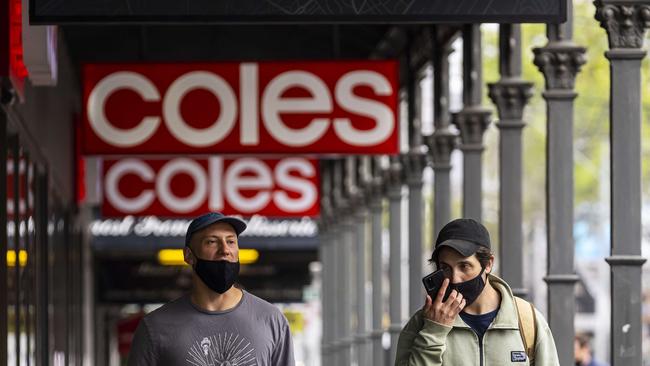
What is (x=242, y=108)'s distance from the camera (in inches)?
693

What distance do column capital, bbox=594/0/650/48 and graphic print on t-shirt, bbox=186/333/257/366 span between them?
4.15 m

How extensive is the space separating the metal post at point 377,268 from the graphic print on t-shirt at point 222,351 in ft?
57.9

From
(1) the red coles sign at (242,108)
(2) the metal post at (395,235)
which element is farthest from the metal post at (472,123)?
(2) the metal post at (395,235)

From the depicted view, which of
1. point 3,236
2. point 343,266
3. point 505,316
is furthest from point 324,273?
point 505,316

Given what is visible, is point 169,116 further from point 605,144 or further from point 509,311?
point 605,144

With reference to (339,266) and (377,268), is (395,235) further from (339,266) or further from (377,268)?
(339,266)

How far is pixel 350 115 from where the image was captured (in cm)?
1762

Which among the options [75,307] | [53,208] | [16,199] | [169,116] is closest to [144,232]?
[75,307]

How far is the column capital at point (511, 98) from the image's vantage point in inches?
575

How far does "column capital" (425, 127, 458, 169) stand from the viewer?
18337mm

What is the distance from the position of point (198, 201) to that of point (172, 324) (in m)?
15.3

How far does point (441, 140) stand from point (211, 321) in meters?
10.7

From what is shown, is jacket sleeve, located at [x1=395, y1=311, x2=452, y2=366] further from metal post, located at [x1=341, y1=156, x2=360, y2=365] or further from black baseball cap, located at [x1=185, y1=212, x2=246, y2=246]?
metal post, located at [x1=341, y1=156, x2=360, y2=365]

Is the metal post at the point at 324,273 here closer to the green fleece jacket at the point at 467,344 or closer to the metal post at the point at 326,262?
the metal post at the point at 326,262
